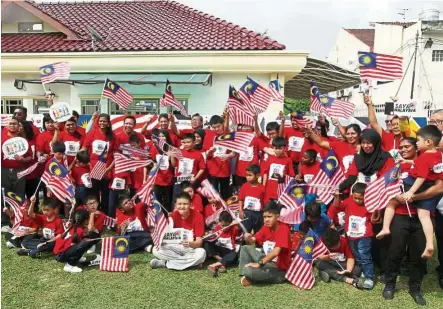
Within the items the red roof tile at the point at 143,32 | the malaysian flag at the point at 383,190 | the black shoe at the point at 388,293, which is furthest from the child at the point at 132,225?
the red roof tile at the point at 143,32

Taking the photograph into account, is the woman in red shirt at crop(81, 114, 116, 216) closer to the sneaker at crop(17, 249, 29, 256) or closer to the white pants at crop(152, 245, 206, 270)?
the sneaker at crop(17, 249, 29, 256)

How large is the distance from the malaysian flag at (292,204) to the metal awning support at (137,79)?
23.0 ft

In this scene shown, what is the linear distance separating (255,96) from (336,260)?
10.8 feet

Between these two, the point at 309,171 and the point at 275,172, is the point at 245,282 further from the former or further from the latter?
the point at 309,171

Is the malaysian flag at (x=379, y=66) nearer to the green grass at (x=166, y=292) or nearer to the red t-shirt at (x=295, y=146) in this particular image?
the red t-shirt at (x=295, y=146)

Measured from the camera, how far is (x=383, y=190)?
469 cm

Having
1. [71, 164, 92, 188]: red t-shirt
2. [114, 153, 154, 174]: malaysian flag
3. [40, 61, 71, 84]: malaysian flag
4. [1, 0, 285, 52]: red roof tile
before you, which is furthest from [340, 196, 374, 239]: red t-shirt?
[1, 0, 285, 52]: red roof tile

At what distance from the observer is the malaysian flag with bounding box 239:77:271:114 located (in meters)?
7.31

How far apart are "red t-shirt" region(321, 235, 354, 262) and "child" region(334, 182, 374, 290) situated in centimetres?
9

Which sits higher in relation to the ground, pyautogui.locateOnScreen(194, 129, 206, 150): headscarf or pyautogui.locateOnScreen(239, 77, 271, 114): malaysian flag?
pyautogui.locateOnScreen(239, 77, 271, 114): malaysian flag

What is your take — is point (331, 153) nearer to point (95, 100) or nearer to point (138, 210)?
point (138, 210)

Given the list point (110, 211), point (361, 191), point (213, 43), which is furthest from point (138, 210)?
point (213, 43)

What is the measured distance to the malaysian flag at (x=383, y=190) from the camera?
15.1 feet

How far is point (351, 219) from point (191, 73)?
8203mm
